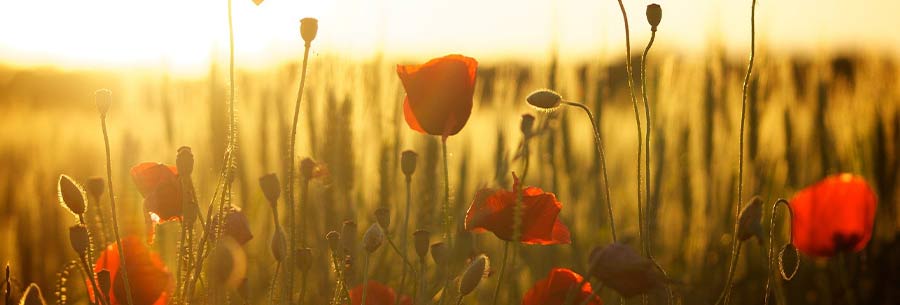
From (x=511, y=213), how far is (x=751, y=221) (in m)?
0.22

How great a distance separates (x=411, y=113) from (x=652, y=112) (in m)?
0.98

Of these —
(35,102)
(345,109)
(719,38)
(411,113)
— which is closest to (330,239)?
(411,113)

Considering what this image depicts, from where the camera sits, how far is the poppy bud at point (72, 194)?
93cm

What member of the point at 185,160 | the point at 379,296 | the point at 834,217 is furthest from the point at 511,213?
the point at 834,217

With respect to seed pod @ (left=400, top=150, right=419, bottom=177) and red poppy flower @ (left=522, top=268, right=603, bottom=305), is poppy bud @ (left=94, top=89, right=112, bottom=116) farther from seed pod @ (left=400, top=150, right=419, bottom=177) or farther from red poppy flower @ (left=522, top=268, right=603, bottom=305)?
red poppy flower @ (left=522, top=268, right=603, bottom=305)

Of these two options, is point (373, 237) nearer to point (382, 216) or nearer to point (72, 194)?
point (382, 216)

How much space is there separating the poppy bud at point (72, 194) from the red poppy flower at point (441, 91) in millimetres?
337

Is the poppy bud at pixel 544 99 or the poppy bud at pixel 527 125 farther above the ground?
the poppy bud at pixel 544 99

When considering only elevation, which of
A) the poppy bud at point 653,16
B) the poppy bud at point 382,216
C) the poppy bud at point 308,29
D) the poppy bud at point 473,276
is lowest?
the poppy bud at point 473,276

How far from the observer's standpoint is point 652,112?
80.2 inches

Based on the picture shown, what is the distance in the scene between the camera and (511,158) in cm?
178

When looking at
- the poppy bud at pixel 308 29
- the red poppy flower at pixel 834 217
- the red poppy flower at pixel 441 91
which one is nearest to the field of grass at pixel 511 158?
the red poppy flower at pixel 834 217

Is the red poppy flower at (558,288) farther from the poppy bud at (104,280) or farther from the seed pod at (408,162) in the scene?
the poppy bud at (104,280)

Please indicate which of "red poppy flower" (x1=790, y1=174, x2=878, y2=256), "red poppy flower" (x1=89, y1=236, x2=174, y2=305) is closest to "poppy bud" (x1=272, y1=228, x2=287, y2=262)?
"red poppy flower" (x1=89, y1=236, x2=174, y2=305)
